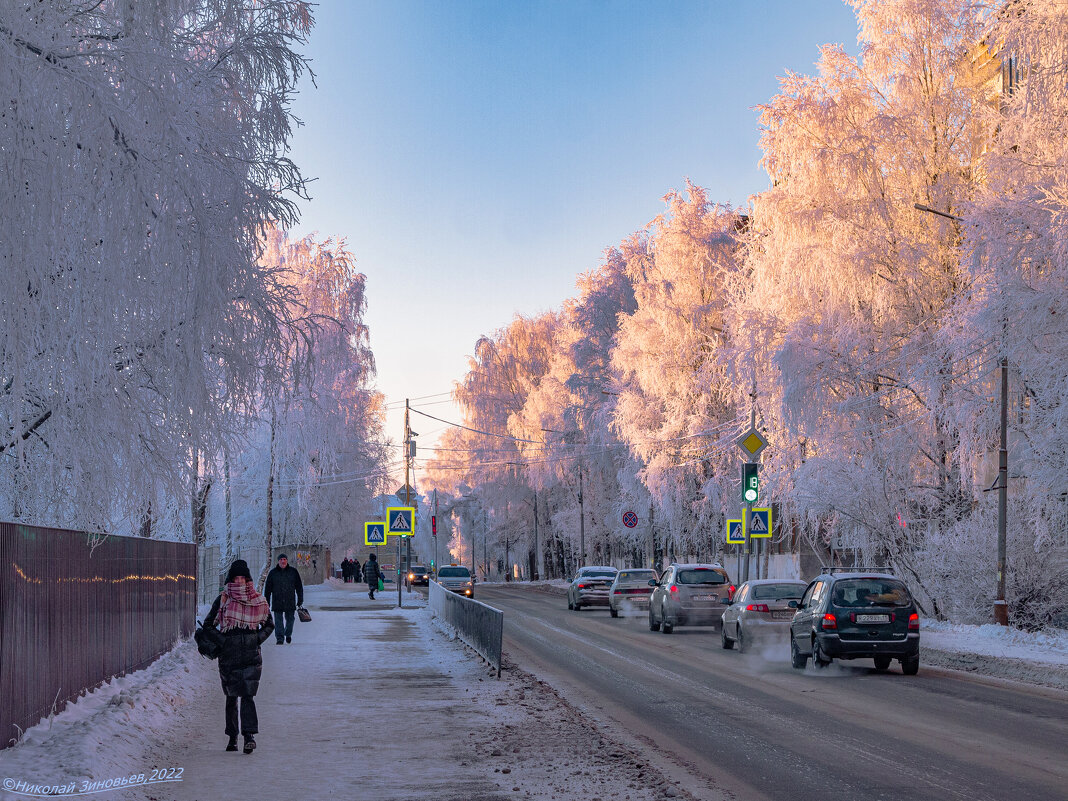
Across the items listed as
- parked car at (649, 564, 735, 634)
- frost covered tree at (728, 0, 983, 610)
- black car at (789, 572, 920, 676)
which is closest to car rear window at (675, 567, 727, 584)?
parked car at (649, 564, 735, 634)

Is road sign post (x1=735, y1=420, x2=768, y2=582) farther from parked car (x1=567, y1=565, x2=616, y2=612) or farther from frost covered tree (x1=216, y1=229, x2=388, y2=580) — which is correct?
frost covered tree (x1=216, y1=229, x2=388, y2=580)

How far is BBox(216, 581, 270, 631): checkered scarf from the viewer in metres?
11.1

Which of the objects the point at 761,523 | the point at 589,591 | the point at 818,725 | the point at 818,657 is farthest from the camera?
the point at 589,591

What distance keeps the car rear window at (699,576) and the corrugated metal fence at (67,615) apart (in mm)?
14782

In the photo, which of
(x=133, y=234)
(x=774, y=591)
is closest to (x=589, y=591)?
(x=774, y=591)

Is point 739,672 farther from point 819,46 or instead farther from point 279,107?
point 819,46

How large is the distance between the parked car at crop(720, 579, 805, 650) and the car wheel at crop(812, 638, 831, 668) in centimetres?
381

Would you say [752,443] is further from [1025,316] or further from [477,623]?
[477,623]

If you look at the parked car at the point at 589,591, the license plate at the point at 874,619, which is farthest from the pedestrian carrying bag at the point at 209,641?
the parked car at the point at 589,591

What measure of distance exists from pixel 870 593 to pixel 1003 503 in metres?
5.34

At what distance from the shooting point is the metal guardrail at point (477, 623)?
1729 centimetres

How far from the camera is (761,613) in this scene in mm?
23266

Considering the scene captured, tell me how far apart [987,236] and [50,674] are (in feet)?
59.6

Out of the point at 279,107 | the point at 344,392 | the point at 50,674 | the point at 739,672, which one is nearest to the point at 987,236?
the point at 739,672
